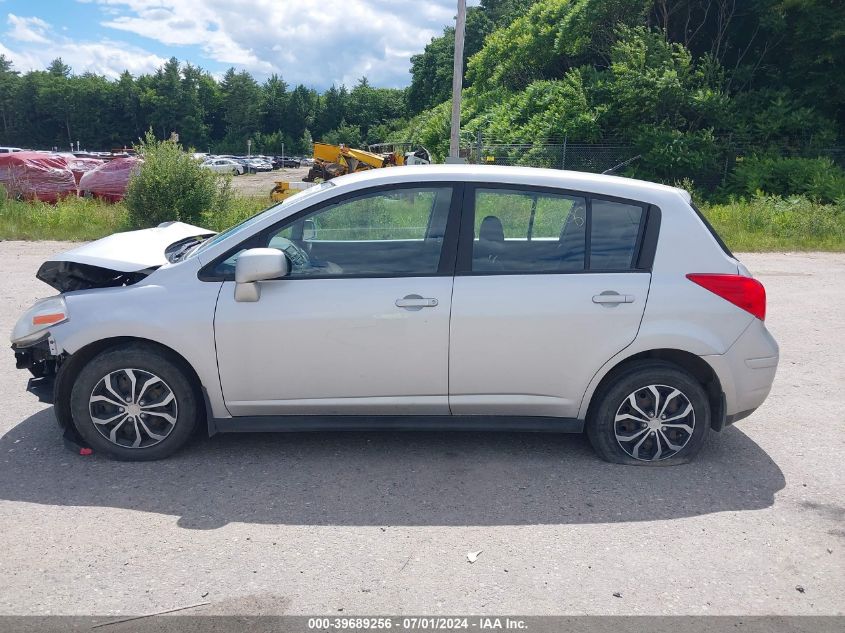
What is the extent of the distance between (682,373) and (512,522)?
1.45 metres

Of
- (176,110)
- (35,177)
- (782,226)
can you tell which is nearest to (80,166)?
(35,177)

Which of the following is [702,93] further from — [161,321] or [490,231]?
[161,321]

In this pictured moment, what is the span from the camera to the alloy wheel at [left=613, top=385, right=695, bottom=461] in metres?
4.42

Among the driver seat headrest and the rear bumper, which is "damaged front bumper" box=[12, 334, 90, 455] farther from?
the rear bumper

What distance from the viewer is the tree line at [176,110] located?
371ft

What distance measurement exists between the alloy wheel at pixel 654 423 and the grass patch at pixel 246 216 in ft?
37.9

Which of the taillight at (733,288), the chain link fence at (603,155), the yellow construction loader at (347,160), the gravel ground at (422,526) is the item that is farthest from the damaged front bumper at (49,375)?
the yellow construction loader at (347,160)

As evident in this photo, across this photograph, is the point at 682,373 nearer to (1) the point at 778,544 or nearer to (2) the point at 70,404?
(1) the point at 778,544

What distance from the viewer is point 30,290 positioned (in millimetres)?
9516

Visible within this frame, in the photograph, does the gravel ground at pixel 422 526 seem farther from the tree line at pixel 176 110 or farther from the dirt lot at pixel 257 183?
the tree line at pixel 176 110

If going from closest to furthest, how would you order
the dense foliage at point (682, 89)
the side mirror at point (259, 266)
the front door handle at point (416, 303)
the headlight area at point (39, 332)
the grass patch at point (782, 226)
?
the side mirror at point (259, 266)
the front door handle at point (416, 303)
the headlight area at point (39, 332)
the grass patch at point (782, 226)
the dense foliage at point (682, 89)

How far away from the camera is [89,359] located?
174 inches

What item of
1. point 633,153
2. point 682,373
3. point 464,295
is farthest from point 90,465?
point 633,153

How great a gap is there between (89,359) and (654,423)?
347 centimetres
